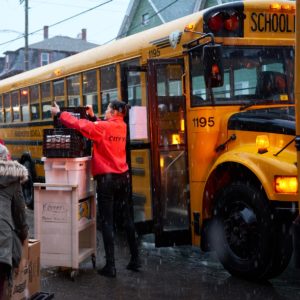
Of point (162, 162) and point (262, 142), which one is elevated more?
point (262, 142)

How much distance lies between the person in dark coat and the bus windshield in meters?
2.70

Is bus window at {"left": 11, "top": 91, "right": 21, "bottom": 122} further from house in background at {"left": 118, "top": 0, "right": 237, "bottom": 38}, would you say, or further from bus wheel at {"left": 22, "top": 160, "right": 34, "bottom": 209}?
house in background at {"left": 118, "top": 0, "right": 237, "bottom": 38}

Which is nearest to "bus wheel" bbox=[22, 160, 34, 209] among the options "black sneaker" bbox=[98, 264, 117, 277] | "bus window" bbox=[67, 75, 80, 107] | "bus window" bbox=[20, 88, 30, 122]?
"bus window" bbox=[20, 88, 30, 122]

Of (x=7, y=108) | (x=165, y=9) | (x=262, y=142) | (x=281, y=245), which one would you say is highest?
(x=165, y=9)

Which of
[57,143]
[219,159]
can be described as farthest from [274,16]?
[57,143]

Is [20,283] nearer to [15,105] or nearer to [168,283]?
[168,283]

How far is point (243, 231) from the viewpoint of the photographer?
5.36 m

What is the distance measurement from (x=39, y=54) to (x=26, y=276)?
47.3 meters

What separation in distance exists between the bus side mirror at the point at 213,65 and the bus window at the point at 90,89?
305 cm

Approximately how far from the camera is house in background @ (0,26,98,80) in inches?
1902

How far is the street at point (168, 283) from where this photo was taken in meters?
5.06

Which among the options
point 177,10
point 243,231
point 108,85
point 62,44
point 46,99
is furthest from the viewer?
point 62,44

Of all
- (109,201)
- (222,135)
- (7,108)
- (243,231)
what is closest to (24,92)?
(7,108)

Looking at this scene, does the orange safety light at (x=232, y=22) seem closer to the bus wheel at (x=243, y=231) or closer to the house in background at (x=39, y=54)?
the bus wheel at (x=243, y=231)
